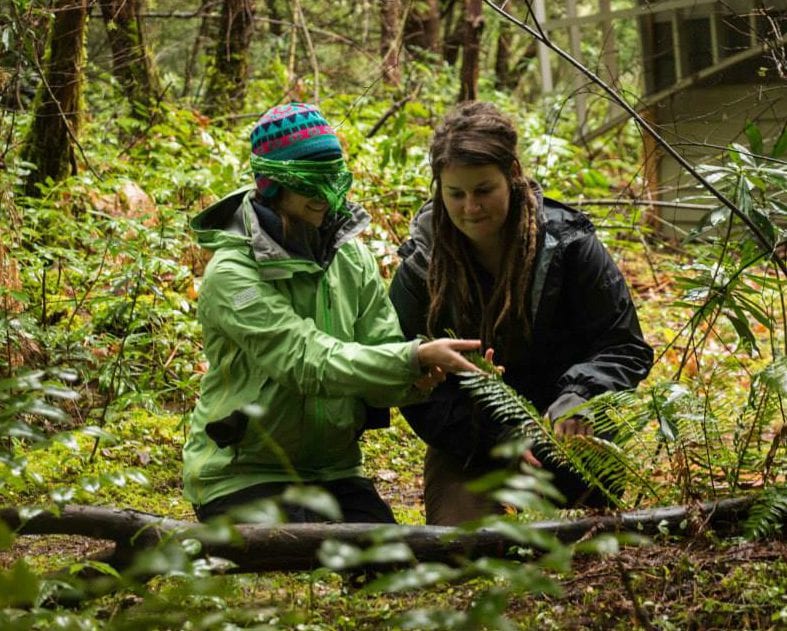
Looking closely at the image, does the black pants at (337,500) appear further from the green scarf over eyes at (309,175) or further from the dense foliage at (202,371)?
the green scarf over eyes at (309,175)

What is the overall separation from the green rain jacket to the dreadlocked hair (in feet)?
0.93

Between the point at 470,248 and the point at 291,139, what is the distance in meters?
0.89

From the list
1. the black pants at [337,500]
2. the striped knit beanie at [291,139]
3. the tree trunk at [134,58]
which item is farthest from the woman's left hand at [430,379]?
the tree trunk at [134,58]

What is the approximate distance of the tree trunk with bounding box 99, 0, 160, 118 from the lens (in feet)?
29.9

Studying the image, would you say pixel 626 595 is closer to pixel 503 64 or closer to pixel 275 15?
pixel 275 15

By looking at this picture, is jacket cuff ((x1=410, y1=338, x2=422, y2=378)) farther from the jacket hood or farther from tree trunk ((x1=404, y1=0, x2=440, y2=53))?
tree trunk ((x1=404, y1=0, x2=440, y2=53))

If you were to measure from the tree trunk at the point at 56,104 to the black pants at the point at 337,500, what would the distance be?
4.34 m

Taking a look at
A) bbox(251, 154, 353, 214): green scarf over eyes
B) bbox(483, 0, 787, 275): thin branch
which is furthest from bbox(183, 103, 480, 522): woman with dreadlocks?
bbox(483, 0, 787, 275): thin branch

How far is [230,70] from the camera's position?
10.8 metres

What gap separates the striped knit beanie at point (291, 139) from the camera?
150 inches

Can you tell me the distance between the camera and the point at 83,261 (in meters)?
6.54

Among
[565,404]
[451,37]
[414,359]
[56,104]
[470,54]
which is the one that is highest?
[451,37]

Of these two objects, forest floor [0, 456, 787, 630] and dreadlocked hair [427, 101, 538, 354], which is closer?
forest floor [0, 456, 787, 630]

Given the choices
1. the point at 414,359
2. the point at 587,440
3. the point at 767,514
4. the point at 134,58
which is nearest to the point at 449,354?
the point at 414,359
